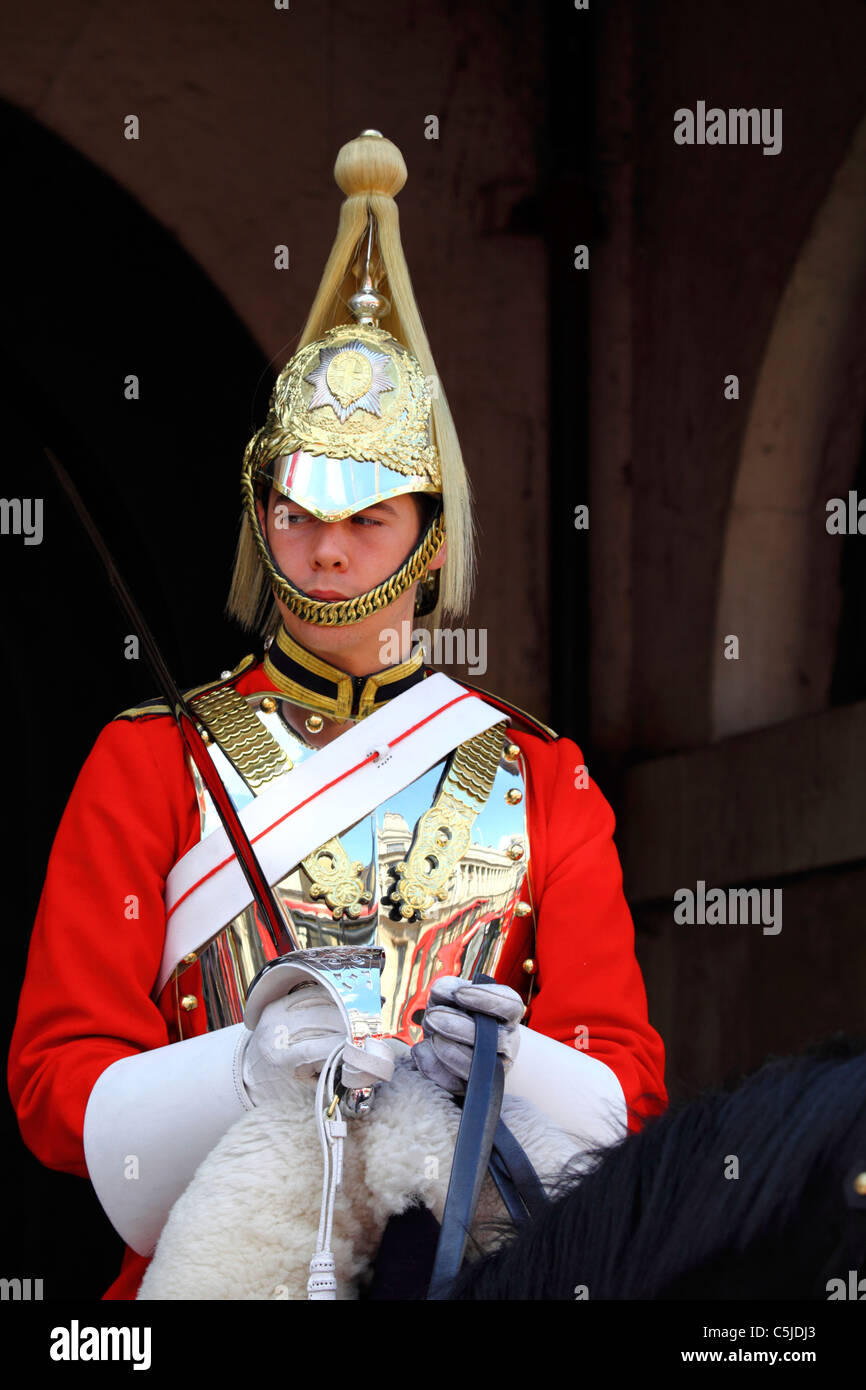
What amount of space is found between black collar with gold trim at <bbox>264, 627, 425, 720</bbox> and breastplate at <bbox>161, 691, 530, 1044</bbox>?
5 cm

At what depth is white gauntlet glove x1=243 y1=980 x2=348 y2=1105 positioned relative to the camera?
2320 mm

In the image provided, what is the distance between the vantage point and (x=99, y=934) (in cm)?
275

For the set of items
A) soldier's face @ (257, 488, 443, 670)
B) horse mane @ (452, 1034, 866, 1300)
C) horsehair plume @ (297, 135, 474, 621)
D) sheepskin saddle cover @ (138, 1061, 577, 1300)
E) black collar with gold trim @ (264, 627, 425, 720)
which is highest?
horsehair plume @ (297, 135, 474, 621)

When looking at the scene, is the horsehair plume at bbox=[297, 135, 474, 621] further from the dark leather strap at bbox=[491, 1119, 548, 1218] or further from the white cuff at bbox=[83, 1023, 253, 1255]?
the dark leather strap at bbox=[491, 1119, 548, 1218]

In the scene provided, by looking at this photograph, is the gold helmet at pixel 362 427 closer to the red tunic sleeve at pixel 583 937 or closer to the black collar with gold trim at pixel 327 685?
the black collar with gold trim at pixel 327 685

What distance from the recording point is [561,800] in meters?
3.04

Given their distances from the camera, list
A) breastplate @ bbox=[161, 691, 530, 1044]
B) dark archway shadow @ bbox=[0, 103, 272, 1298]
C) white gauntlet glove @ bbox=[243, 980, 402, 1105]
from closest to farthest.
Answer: white gauntlet glove @ bbox=[243, 980, 402, 1105] < breastplate @ bbox=[161, 691, 530, 1044] < dark archway shadow @ bbox=[0, 103, 272, 1298]

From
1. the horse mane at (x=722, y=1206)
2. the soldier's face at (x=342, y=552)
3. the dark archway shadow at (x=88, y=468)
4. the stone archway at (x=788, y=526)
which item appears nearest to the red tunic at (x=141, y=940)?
the soldier's face at (x=342, y=552)

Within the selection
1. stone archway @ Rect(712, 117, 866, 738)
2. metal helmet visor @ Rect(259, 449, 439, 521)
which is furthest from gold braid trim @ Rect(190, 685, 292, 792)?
stone archway @ Rect(712, 117, 866, 738)

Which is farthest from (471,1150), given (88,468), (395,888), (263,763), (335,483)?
(88,468)

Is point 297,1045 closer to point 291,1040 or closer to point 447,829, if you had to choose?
point 291,1040

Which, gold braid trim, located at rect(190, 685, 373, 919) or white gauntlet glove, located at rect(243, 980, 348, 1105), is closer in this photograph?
white gauntlet glove, located at rect(243, 980, 348, 1105)

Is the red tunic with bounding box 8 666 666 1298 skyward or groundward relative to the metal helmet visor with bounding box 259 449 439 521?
groundward
